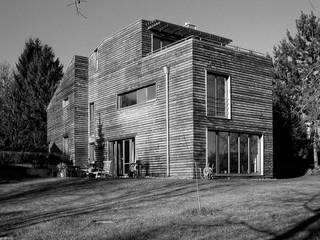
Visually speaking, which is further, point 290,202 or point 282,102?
point 282,102

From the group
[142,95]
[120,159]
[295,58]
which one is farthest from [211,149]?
[295,58]

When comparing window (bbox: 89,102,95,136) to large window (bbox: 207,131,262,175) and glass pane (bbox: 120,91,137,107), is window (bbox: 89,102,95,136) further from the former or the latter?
large window (bbox: 207,131,262,175)

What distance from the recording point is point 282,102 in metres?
31.5

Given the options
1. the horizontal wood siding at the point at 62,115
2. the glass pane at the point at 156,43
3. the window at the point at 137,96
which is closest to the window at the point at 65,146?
the horizontal wood siding at the point at 62,115

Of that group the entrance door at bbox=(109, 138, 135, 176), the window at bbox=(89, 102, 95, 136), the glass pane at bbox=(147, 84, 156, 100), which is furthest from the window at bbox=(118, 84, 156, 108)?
the window at bbox=(89, 102, 95, 136)

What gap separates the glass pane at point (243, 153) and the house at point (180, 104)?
0.05 m

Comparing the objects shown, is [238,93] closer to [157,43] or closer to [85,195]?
[157,43]

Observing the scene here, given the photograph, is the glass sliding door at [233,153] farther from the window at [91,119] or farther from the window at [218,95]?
the window at [91,119]

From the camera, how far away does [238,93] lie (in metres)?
22.3

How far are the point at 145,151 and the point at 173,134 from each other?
221cm

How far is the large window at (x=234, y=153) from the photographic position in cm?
2119

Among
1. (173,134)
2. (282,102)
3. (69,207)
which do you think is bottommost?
(69,207)

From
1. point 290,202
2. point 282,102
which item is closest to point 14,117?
point 282,102

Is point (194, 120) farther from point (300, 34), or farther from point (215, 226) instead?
point (300, 34)
